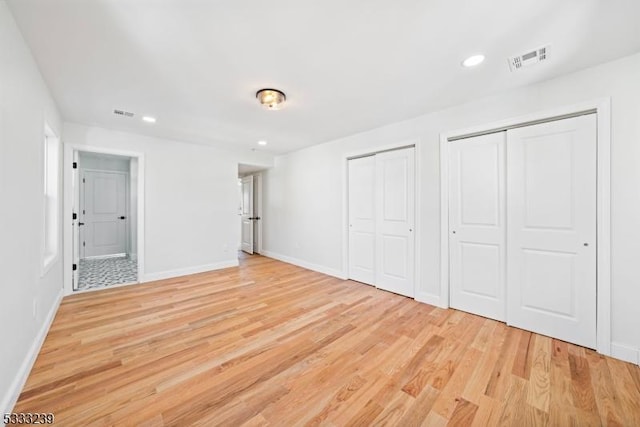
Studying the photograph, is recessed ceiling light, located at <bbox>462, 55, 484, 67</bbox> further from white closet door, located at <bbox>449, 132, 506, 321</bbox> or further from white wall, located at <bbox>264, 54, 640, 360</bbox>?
white closet door, located at <bbox>449, 132, 506, 321</bbox>

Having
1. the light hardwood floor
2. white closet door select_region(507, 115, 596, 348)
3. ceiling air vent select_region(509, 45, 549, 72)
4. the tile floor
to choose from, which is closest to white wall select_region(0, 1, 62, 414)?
the light hardwood floor

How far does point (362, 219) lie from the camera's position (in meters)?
4.04

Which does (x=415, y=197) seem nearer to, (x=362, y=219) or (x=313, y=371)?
(x=362, y=219)

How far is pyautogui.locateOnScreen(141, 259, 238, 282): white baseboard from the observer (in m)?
4.12

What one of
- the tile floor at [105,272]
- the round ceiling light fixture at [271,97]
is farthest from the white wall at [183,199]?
the round ceiling light fixture at [271,97]

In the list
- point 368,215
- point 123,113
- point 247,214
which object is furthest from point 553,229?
point 247,214

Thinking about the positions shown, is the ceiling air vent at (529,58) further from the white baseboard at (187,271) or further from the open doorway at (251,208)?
the white baseboard at (187,271)

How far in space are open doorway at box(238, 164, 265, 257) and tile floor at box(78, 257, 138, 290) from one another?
2362mm

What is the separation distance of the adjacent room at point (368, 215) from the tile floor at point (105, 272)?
16 centimetres

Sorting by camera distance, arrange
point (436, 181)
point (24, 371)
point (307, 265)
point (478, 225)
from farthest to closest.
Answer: point (307, 265) < point (436, 181) < point (478, 225) < point (24, 371)

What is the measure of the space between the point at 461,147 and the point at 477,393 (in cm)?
244

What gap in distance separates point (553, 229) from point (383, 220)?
6.15 ft

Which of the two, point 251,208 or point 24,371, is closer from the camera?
point 24,371

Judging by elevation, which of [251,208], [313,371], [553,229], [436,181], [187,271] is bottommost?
[313,371]
